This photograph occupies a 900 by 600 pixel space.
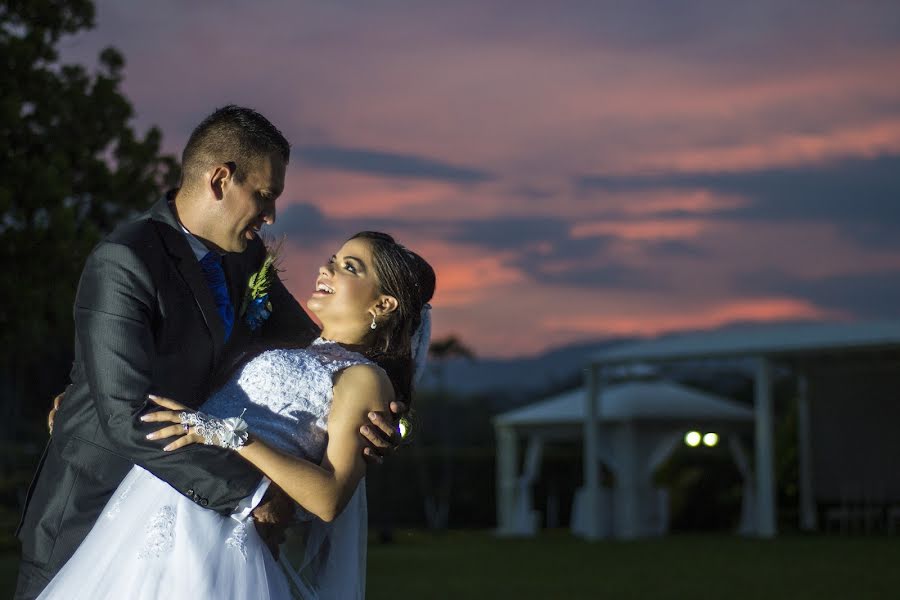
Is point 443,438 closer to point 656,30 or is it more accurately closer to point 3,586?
point 656,30

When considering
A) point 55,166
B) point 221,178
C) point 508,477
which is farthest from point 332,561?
point 508,477

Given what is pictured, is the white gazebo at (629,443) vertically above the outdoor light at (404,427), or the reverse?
the outdoor light at (404,427)

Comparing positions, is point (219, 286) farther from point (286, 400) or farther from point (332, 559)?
point (332, 559)

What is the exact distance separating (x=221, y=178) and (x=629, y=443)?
22.6m

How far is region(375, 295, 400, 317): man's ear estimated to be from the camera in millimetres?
4168

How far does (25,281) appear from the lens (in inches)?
487

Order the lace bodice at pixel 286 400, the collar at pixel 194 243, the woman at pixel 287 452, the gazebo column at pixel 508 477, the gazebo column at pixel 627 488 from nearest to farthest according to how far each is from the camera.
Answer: the woman at pixel 287 452, the lace bodice at pixel 286 400, the collar at pixel 194 243, the gazebo column at pixel 627 488, the gazebo column at pixel 508 477

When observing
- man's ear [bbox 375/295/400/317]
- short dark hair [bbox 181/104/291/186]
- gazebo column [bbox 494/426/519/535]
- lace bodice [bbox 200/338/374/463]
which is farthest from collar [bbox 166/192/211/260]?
gazebo column [bbox 494/426/519/535]

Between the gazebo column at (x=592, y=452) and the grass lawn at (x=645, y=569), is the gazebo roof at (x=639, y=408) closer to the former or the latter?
the gazebo column at (x=592, y=452)

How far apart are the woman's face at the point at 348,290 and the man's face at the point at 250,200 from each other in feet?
0.86

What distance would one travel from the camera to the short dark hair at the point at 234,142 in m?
3.94

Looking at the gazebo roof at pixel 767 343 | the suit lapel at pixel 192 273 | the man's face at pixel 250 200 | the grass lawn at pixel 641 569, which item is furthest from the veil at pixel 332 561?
the gazebo roof at pixel 767 343

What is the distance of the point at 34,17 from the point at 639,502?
1608 centimetres

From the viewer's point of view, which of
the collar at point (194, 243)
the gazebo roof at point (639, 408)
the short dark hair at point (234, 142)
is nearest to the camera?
the short dark hair at point (234, 142)
